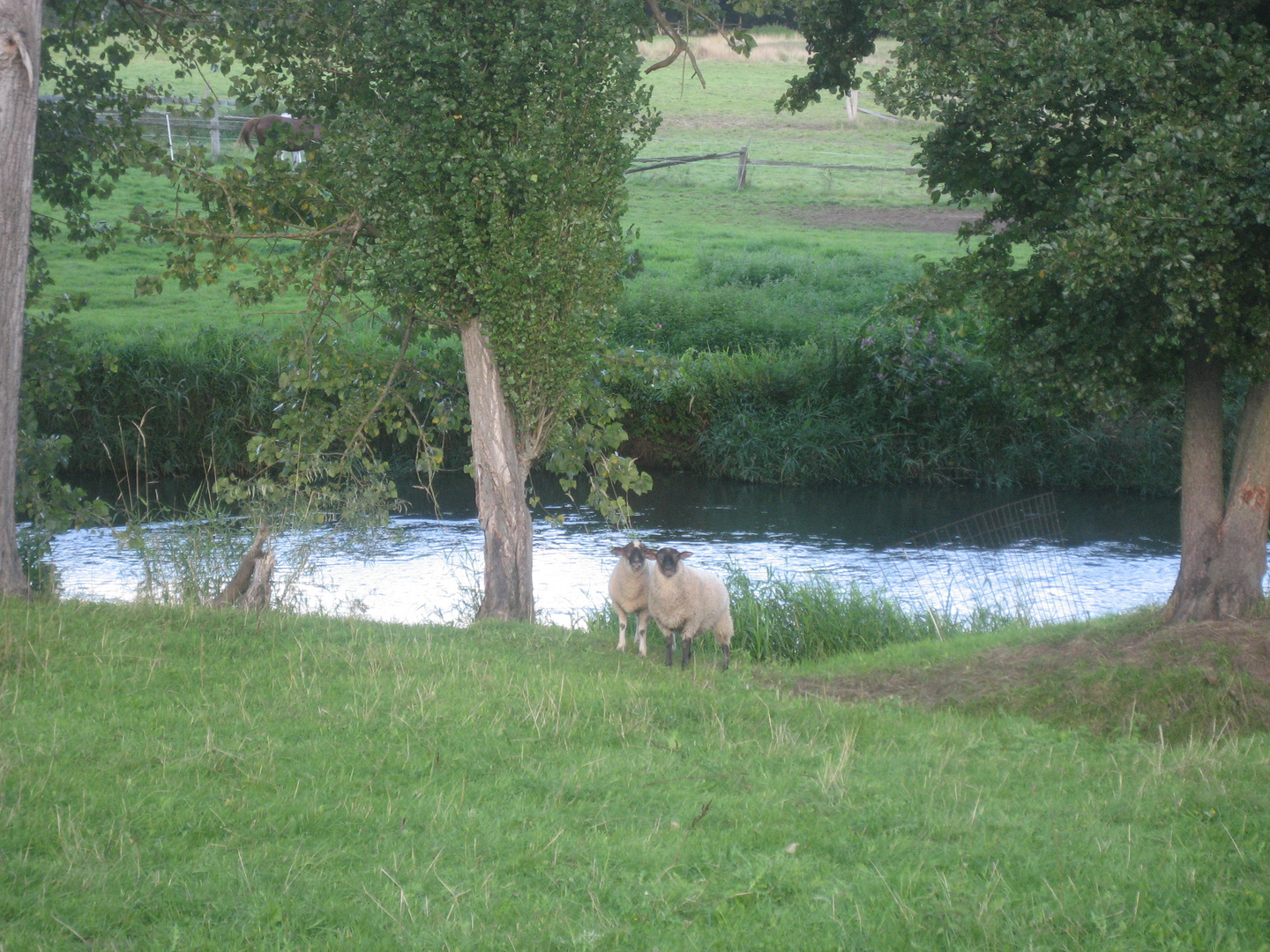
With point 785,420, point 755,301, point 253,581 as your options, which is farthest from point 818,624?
point 755,301

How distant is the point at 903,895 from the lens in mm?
4461

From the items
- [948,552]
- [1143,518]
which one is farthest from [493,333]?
[1143,518]

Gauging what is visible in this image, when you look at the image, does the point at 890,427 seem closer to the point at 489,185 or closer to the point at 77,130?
the point at 489,185

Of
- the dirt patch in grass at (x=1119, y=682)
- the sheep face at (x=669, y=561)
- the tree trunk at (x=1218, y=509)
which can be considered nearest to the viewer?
the dirt patch in grass at (x=1119, y=682)

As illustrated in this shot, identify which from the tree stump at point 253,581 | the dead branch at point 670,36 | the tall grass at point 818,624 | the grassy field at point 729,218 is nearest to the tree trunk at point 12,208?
the tree stump at point 253,581

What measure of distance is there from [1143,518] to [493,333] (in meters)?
14.3

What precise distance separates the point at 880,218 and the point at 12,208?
114ft

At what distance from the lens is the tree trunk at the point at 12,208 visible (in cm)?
887

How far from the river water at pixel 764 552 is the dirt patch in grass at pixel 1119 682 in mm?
4512

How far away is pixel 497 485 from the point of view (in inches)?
441

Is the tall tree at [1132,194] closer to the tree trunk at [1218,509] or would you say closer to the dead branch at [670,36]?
the tree trunk at [1218,509]

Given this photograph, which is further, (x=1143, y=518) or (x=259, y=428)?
(x=259, y=428)

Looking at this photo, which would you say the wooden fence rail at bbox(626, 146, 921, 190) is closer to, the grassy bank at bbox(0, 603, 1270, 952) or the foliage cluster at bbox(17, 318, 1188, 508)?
the foliage cluster at bbox(17, 318, 1188, 508)

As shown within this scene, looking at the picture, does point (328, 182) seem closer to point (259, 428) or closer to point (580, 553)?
point (580, 553)
